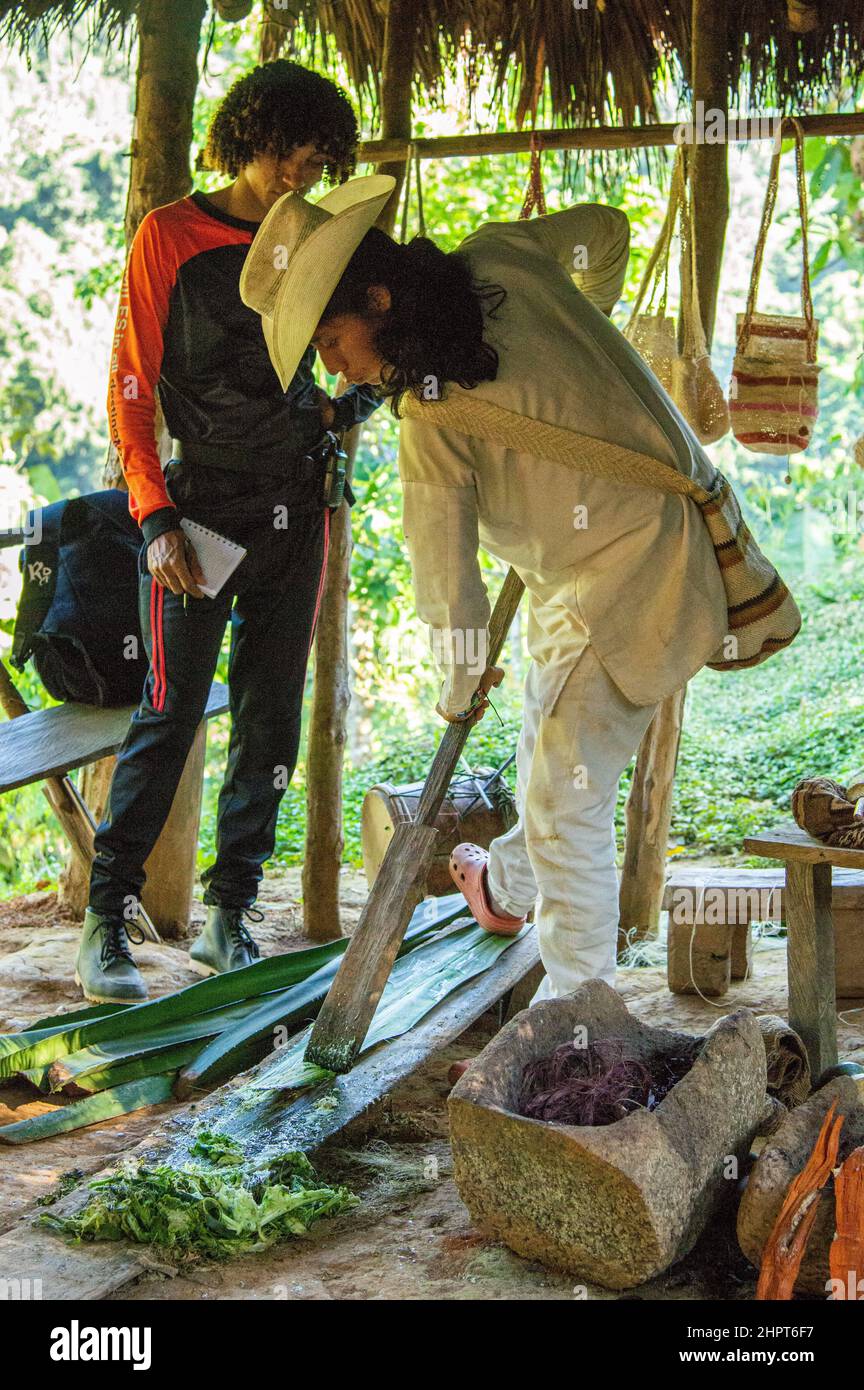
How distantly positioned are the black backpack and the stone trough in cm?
224

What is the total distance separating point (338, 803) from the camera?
15.5 feet

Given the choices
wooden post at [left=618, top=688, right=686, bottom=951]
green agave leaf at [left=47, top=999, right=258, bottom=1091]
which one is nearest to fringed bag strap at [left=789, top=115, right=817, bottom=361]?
wooden post at [left=618, top=688, right=686, bottom=951]

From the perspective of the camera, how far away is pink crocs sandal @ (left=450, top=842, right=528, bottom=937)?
3.96 meters

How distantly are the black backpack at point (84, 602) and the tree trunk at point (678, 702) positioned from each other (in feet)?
5.63

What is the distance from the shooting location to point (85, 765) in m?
4.20

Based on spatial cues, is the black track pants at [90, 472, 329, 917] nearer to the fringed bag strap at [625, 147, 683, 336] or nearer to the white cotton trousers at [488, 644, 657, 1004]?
the white cotton trousers at [488, 644, 657, 1004]

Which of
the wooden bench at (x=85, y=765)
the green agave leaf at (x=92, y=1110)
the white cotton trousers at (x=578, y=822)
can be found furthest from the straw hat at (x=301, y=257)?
the green agave leaf at (x=92, y=1110)

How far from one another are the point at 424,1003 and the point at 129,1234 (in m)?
1.19

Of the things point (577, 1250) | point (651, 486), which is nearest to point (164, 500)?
point (651, 486)

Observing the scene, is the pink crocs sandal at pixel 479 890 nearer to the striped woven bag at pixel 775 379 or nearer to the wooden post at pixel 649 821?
the wooden post at pixel 649 821

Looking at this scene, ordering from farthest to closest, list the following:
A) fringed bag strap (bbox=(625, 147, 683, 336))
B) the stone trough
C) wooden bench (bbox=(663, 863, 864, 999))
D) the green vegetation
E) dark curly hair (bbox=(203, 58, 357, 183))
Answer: fringed bag strap (bbox=(625, 147, 683, 336)) → wooden bench (bbox=(663, 863, 864, 999)) → dark curly hair (bbox=(203, 58, 357, 183)) → the green vegetation → the stone trough

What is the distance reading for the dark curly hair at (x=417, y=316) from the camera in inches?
111

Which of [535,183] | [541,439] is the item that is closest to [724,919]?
[541,439]

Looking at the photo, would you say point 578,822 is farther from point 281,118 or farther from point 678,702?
point 281,118
